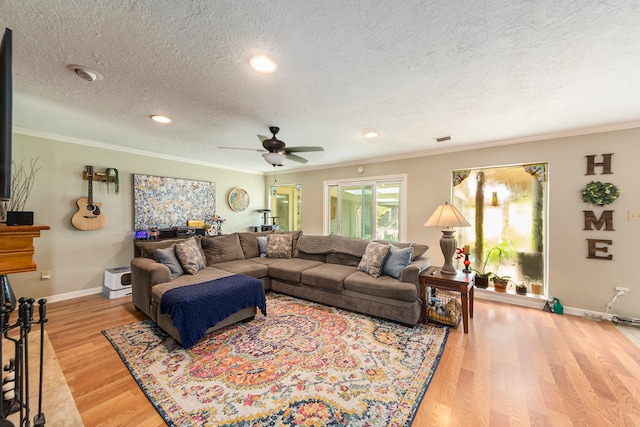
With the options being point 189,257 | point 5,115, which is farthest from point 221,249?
point 5,115

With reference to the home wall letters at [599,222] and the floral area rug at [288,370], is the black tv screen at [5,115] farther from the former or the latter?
the home wall letters at [599,222]

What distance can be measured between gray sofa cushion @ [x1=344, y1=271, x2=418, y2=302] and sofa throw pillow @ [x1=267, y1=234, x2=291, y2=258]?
5.02 feet

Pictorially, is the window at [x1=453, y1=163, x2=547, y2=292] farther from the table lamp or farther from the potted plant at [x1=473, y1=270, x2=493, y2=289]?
the table lamp

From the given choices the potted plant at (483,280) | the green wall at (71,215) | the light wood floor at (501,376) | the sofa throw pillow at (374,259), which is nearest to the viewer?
the light wood floor at (501,376)

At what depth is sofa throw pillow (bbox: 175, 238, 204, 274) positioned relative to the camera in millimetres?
3182

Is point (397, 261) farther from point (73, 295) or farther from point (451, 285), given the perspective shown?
point (73, 295)

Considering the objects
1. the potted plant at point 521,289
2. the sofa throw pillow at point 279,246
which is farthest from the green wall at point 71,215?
the potted plant at point 521,289

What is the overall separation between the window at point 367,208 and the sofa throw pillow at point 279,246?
1.33m

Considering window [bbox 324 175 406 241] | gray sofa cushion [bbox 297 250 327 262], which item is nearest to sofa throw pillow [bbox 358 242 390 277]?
gray sofa cushion [bbox 297 250 327 262]

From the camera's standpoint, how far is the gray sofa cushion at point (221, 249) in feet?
12.6

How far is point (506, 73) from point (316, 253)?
3213mm

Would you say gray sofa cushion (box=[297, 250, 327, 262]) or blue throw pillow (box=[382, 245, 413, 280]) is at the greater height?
blue throw pillow (box=[382, 245, 413, 280])

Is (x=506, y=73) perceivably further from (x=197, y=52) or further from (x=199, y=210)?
(x=199, y=210)

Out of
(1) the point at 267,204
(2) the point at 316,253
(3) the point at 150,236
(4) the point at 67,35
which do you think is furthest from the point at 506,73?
(1) the point at 267,204
